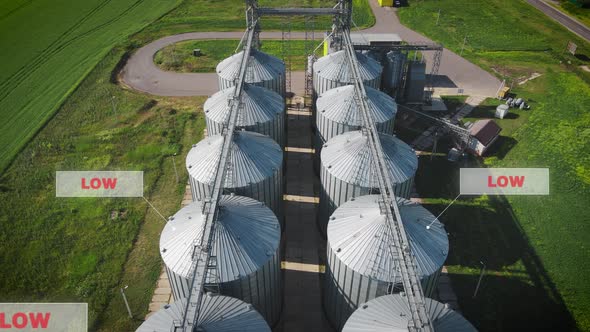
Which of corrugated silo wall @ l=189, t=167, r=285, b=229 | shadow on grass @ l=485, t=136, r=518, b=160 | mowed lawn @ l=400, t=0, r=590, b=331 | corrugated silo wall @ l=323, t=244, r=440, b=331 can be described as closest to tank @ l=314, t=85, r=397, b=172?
corrugated silo wall @ l=189, t=167, r=285, b=229

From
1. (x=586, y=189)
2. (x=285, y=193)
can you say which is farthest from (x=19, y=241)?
(x=586, y=189)

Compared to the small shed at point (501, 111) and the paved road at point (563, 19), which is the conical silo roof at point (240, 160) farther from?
the paved road at point (563, 19)

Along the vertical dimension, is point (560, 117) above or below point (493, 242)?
above

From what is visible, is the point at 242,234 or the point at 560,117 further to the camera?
the point at 560,117

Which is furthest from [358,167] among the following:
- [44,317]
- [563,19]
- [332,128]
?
[563,19]

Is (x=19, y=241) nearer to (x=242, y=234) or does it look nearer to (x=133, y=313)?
(x=133, y=313)

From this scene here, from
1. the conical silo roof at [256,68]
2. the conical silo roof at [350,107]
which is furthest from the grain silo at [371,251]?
the conical silo roof at [256,68]
